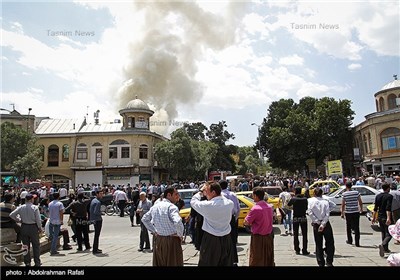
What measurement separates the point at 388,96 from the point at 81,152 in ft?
123

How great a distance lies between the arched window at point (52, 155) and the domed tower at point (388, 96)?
129 ft

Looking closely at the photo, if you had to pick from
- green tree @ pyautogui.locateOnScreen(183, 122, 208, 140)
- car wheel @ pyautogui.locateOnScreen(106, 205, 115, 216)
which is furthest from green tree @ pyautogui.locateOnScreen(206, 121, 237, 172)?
car wheel @ pyautogui.locateOnScreen(106, 205, 115, 216)

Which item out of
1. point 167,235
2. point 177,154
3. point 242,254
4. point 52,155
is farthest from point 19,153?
point 167,235

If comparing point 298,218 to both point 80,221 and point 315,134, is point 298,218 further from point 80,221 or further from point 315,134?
point 315,134

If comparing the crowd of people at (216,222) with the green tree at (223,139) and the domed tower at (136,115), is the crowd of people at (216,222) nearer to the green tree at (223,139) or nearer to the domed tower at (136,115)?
the domed tower at (136,115)

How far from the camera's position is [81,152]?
40469mm

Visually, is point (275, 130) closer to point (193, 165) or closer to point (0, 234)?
point (193, 165)

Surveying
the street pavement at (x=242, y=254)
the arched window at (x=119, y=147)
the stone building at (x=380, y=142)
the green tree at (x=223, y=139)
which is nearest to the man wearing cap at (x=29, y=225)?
the street pavement at (x=242, y=254)

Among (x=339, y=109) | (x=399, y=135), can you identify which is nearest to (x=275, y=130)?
(x=339, y=109)

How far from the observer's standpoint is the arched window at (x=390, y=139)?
104ft

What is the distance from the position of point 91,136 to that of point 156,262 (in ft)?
122

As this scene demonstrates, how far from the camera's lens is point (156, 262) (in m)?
5.49

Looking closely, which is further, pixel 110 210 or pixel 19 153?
pixel 19 153

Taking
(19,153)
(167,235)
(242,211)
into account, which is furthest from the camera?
(19,153)
